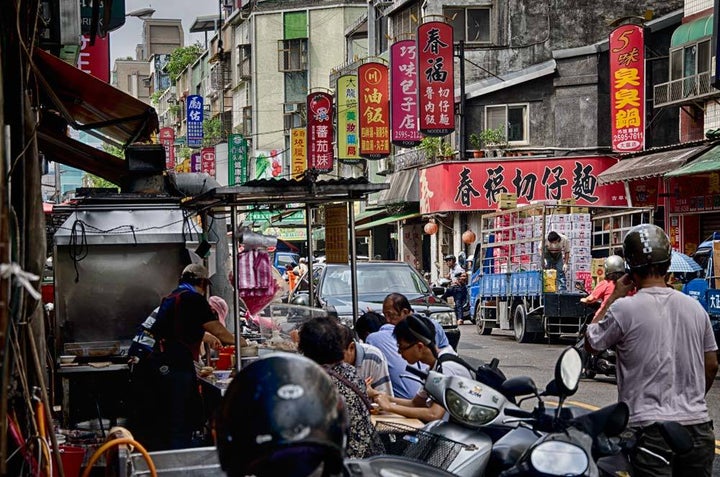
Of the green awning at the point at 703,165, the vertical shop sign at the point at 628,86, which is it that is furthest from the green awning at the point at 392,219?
the green awning at the point at 703,165

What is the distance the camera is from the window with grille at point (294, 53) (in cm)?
5862

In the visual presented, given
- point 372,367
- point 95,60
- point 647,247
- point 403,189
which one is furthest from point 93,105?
point 403,189

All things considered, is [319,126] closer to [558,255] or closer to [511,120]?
[511,120]

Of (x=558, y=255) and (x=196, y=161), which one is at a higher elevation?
(x=196, y=161)

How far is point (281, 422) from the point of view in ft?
8.12

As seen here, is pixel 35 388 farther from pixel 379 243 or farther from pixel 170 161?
pixel 170 161

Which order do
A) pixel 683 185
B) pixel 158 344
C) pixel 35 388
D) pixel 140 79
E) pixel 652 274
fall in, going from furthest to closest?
pixel 140 79 < pixel 683 185 < pixel 158 344 < pixel 652 274 < pixel 35 388

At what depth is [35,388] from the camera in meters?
4.29

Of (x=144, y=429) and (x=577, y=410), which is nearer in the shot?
(x=577, y=410)

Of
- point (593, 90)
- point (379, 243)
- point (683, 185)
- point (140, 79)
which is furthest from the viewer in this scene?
point (140, 79)

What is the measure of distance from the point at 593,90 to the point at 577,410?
2896 centimetres

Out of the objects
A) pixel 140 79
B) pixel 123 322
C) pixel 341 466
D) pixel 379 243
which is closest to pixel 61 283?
pixel 123 322

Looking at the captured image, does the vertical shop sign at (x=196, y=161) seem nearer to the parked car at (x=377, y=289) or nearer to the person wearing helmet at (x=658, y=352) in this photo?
the parked car at (x=377, y=289)

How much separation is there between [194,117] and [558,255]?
95.4 feet
